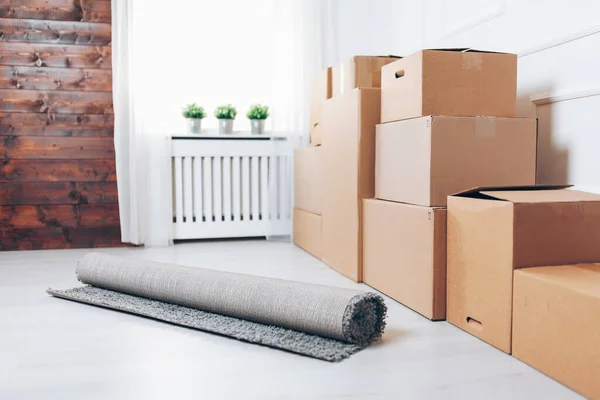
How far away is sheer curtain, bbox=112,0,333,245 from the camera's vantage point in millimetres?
3055

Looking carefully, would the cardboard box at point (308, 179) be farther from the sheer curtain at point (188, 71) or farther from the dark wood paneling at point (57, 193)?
the dark wood paneling at point (57, 193)

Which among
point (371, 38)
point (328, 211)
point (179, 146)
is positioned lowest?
point (328, 211)

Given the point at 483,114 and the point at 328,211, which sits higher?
the point at 483,114

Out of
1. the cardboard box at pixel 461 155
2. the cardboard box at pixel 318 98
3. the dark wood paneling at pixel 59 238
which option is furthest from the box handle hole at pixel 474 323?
the dark wood paneling at pixel 59 238

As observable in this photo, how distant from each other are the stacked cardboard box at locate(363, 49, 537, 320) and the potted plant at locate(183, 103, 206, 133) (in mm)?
1546

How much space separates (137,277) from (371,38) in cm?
204

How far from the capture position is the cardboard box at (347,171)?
210 centimetres

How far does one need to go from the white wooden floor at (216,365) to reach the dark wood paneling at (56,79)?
5.27 ft

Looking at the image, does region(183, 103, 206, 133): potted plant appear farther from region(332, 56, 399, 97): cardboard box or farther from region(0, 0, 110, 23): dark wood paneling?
region(332, 56, 399, 97): cardboard box

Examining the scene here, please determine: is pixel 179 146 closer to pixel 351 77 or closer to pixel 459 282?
pixel 351 77

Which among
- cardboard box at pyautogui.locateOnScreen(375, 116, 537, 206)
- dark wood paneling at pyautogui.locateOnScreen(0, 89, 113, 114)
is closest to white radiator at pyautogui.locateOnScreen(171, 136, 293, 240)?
dark wood paneling at pyautogui.locateOnScreen(0, 89, 113, 114)

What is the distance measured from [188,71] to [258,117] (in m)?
0.47

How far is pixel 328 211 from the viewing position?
8.06 feet

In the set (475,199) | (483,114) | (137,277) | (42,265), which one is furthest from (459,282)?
(42,265)
